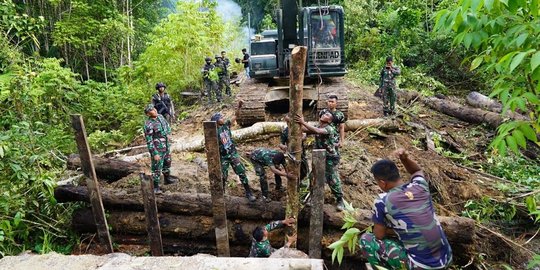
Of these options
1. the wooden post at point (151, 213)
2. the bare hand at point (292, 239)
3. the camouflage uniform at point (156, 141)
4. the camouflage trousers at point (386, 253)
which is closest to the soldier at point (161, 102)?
the camouflage uniform at point (156, 141)

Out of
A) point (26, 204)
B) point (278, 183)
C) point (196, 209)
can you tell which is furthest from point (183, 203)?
point (26, 204)

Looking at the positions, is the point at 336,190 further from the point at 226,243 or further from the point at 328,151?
the point at 226,243

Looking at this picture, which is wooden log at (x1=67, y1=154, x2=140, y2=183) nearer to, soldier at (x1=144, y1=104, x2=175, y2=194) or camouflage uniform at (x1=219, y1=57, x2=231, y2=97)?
soldier at (x1=144, y1=104, x2=175, y2=194)

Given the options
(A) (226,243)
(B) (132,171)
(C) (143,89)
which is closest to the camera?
(A) (226,243)

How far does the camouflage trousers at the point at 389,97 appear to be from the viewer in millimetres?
10118

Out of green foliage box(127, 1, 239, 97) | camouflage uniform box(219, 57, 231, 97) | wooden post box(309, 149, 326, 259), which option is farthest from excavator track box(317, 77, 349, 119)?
green foliage box(127, 1, 239, 97)

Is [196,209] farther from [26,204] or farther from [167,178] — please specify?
[26,204]

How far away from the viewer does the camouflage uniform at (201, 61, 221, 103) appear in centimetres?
1323

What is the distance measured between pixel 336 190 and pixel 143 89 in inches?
466

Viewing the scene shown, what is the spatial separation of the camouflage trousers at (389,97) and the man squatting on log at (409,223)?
6903 millimetres

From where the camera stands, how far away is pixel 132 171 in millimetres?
7371

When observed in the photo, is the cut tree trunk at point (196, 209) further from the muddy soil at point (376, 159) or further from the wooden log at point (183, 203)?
the muddy soil at point (376, 159)

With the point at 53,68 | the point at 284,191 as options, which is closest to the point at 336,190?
the point at 284,191

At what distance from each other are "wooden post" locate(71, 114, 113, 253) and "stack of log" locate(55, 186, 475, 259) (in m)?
0.58
